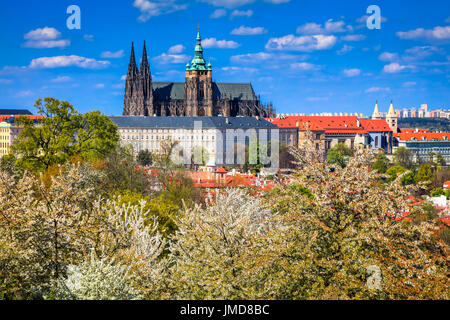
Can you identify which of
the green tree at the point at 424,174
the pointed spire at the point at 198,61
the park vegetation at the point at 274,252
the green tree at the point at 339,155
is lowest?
the green tree at the point at 424,174

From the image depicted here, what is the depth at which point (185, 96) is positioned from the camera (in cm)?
12775

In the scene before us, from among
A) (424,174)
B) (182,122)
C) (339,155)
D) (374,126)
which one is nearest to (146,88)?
(182,122)

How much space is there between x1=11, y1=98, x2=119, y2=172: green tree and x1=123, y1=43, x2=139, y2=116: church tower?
82.4 metres

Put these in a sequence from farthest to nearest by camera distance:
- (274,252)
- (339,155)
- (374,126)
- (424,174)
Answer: (374,126)
(424,174)
(339,155)
(274,252)

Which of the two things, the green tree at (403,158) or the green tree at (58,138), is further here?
the green tree at (403,158)

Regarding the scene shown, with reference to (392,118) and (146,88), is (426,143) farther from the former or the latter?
(146,88)

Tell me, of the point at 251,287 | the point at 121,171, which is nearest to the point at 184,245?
the point at 251,287

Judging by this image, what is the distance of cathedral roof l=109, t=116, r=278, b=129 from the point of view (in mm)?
106062

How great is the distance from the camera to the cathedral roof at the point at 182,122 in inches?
4176

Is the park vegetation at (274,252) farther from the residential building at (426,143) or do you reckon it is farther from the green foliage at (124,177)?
the residential building at (426,143)

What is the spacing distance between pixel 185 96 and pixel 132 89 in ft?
39.9

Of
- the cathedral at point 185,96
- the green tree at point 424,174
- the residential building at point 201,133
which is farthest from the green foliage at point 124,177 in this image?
the cathedral at point 185,96

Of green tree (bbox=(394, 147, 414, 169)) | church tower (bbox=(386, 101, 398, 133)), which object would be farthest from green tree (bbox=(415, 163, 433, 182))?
church tower (bbox=(386, 101, 398, 133))
